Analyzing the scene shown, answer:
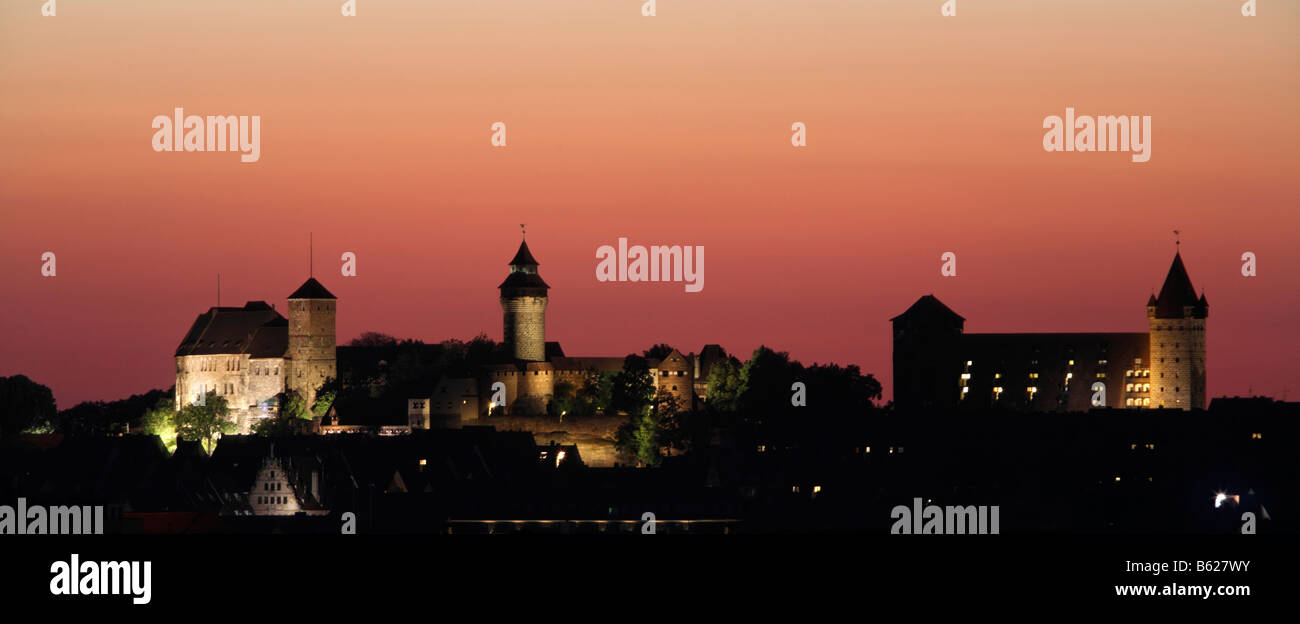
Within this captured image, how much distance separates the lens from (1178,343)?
140m

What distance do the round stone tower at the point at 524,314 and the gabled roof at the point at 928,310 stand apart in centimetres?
1950

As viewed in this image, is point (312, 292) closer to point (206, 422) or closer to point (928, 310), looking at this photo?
point (206, 422)

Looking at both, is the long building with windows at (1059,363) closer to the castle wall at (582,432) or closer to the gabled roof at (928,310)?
the gabled roof at (928,310)

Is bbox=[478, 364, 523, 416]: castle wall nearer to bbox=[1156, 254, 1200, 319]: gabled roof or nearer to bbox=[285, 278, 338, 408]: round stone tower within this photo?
bbox=[285, 278, 338, 408]: round stone tower

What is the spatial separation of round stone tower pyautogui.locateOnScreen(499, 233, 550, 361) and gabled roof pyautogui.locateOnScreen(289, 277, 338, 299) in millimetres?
9990

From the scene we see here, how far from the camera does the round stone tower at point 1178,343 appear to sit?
452ft

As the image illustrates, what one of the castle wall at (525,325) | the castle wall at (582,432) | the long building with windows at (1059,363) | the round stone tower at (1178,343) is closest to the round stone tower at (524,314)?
the castle wall at (525,325)

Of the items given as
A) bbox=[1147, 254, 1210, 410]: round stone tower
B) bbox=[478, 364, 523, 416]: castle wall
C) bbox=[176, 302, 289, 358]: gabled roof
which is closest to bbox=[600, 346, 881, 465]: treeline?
bbox=[478, 364, 523, 416]: castle wall

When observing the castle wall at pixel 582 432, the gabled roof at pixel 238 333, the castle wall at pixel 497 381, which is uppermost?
the gabled roof at pixel 238 333

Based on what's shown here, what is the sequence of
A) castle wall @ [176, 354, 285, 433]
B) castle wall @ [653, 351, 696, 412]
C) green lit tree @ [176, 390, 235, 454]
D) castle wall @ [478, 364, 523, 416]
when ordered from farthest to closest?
castle wall @ [176, 354, 285, 433] → castle wall @ [653, 351, 696, 412] → castle wall @ [478, 364, 523, 416] → green lit tree @ [176, 390, 235, 454]

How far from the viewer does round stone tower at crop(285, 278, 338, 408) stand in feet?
469

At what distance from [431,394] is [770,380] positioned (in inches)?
701
